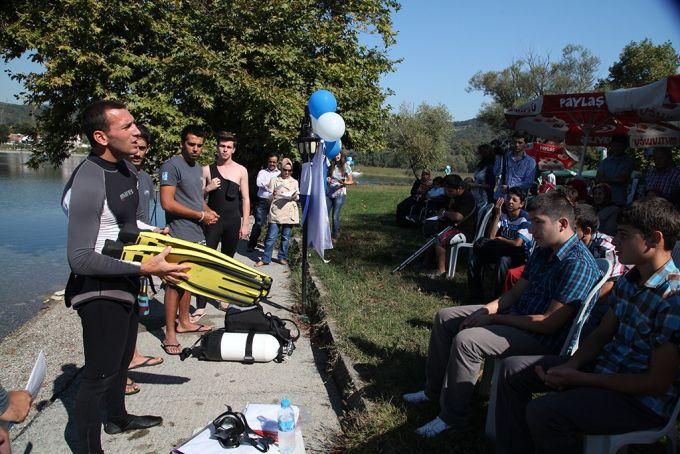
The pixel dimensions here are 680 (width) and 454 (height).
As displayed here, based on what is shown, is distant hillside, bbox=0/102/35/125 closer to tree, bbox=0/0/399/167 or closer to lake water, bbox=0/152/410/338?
tree, bbox=0/0/399/167

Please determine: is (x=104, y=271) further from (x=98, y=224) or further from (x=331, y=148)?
(x=331, y=148)

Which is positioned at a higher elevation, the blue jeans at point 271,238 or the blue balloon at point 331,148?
the blue balloon at point 331,148

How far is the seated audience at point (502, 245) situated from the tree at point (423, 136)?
40.6m

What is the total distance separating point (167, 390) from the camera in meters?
3.76

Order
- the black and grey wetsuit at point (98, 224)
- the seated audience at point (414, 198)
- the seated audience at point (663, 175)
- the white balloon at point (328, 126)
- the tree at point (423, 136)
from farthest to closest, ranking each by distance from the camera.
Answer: the tree at point (423, 136) < the seated audience at point (414, 198) < the seated audience at point (663, 175) < the white balloon at point (328, 126) < the black and grey wetsuit at point (98, 224)

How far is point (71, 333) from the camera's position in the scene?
197 inches

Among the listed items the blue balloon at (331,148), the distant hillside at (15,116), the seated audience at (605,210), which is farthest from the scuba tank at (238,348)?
the distant hillside at (15,116)

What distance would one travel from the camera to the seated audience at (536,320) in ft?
9.33

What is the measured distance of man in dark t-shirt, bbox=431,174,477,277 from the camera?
6648mm

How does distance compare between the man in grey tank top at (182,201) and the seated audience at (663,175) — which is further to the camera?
the seated audience at (663,175)

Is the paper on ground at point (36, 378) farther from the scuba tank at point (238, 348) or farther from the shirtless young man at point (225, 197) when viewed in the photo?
the shirtless young man at point (225, 197)

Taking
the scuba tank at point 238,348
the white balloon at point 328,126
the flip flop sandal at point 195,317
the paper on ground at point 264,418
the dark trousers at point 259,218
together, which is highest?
the white balloon at point 328,126

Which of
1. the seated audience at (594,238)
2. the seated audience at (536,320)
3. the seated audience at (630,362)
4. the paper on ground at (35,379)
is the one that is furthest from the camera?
the seated audience at (594,238)

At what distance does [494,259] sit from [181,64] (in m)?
8.98
